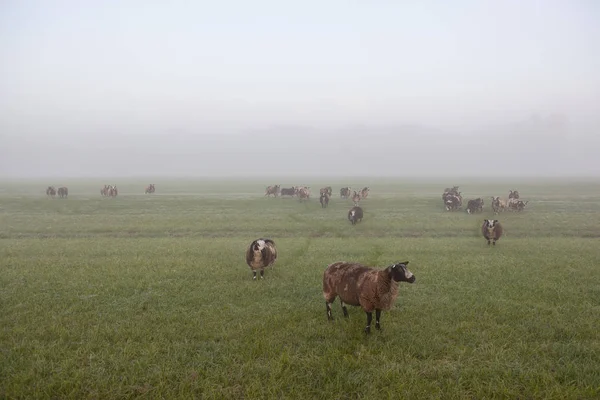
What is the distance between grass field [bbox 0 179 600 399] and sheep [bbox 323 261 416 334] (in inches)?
24.8

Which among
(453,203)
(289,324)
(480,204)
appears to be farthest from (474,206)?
(289,324)

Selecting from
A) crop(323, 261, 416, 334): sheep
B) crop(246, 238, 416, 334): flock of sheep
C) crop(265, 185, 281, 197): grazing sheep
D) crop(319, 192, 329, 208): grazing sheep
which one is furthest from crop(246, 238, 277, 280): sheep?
crop(265, 185, 281, 197): grazing sheep

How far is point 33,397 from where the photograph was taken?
6016 mm

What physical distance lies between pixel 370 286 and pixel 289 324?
227 centimetres

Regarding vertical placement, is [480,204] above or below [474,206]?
above

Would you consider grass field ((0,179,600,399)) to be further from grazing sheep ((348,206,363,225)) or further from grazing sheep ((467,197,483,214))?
grazing sheep ((467,197,483,214))

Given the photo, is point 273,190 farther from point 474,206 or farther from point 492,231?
point 492,231

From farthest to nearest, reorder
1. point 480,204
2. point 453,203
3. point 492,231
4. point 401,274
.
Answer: point 453,203 < point 480,204 < point 492,231 < point 401,274

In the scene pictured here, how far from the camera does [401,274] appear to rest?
8016 mm

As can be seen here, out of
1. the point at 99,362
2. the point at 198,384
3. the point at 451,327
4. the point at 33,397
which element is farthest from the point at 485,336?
the point at 33,397

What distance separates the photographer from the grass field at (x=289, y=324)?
21.0ft

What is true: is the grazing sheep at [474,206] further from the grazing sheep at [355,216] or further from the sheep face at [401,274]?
the sheep face at [401,274]

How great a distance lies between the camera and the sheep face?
7.96m

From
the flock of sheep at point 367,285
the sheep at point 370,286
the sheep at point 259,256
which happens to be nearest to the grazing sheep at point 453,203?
the sheep at point 259,256
